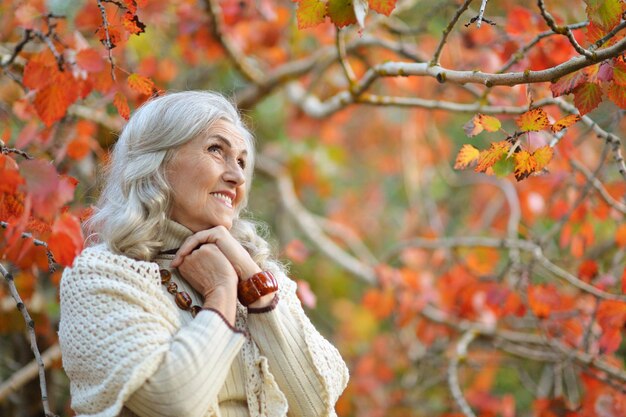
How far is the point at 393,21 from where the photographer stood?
4242mm

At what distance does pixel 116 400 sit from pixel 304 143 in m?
5.08

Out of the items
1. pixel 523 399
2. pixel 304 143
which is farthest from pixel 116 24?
pixel 523 399

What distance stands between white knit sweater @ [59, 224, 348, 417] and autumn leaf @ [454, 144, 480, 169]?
0.62m

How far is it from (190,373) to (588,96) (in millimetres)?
→ 1202

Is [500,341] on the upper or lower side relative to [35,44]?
lower

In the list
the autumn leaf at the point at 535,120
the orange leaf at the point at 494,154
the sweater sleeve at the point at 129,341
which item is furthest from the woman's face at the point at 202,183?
the autumn leaf at the point at 535,120

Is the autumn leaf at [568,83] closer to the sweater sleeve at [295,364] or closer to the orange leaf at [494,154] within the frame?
the orange leaf at [494,154]

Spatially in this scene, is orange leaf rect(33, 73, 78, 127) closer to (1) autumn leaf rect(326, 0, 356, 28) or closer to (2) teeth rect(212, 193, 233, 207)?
(2) teeth rect(212, 193, 233, 207)

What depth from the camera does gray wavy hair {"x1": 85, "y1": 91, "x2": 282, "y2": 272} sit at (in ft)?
6.07

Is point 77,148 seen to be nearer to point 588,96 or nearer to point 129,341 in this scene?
point 129,341

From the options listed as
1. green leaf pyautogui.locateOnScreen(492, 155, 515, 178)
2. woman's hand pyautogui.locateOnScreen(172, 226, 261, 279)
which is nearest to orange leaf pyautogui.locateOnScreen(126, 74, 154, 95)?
woman's hand pyautogui.locateOnScreen(172, 226, 261, 279)

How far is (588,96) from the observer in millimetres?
1797

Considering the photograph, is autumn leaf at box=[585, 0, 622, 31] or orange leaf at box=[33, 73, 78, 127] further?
orange leaf at box=[33, 73, 78, 127]

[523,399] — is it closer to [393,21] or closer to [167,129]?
[393,21]
